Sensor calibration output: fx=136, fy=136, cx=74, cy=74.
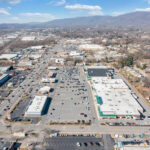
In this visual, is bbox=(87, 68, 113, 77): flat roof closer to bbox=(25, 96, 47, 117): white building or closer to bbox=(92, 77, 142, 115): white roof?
bbox=(92, 77, 142, 115): white roof

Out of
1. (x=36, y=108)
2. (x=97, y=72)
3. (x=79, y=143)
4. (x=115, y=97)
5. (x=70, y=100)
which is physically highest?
(x=97, y=72)

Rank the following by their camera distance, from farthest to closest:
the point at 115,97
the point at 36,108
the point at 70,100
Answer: the point at 70,100 < the point at 115,97 < the point at 36,108

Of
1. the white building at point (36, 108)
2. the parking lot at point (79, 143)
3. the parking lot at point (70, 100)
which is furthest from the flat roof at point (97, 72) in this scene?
the parking lot at point (79, 143)

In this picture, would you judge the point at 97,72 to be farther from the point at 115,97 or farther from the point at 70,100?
the point at 70,100

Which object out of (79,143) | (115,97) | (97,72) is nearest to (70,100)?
(115,97)

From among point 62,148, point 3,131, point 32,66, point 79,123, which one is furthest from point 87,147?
point 32,66

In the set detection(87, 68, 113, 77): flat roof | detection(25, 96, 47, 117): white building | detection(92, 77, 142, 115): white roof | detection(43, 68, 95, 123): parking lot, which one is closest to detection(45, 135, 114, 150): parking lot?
detection(43, 68, 95, 123): parking lot

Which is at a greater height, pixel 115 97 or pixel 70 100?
pixel 115 97

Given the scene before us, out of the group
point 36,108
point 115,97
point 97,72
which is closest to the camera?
point 36,108

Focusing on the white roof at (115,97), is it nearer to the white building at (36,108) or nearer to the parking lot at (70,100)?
the parking lot at (70,100)
